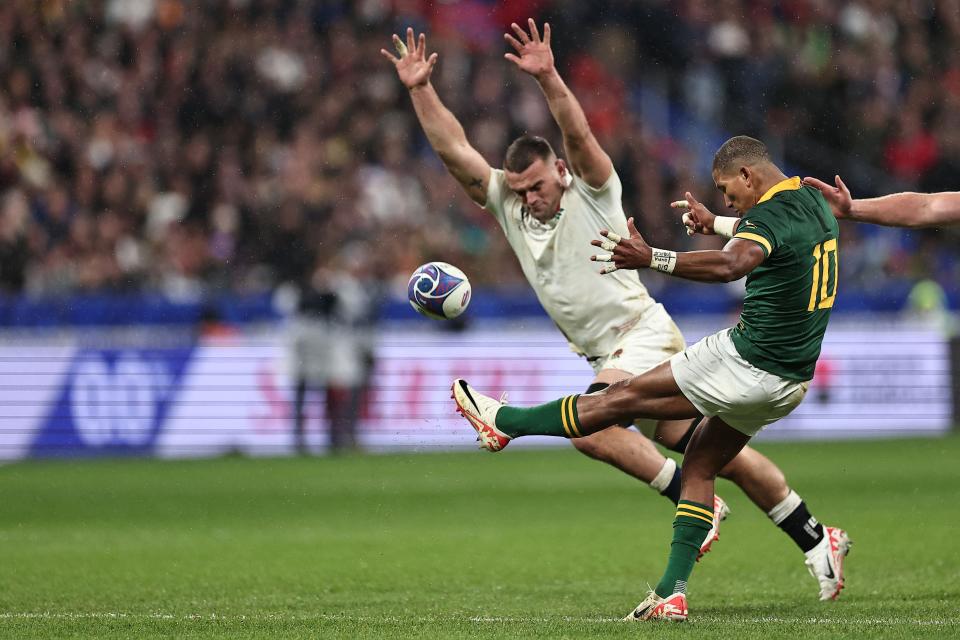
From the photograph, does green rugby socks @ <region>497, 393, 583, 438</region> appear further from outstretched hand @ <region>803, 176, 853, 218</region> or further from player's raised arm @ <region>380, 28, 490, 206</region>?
player's raised arm @ <region>380, 28, 490, 206</region>

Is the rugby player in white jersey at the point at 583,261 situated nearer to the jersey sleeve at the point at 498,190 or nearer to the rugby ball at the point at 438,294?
the jersey sleeve at the point at 498,190

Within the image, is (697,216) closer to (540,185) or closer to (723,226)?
(723,226)

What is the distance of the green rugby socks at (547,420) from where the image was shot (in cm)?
734

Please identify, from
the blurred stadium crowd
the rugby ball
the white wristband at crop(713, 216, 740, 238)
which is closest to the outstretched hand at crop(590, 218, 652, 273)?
the white wristband at crop(713, 216, 740, 238)

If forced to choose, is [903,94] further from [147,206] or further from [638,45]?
[147,206]

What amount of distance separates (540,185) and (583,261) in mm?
521

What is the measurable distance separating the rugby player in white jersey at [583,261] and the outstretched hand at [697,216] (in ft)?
3.34

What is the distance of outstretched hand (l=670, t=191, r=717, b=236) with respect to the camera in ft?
23.7

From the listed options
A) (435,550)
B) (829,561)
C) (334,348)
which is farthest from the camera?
(334,348)

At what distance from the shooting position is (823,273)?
6953 millimetres

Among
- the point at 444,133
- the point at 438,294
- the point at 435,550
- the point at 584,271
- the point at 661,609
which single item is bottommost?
the point at 435,550

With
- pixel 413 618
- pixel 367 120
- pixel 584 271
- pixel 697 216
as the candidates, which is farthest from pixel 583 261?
pixel 367 120

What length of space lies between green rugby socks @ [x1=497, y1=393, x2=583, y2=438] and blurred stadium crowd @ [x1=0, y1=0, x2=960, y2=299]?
11982 millimetres

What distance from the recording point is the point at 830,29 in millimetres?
24750
